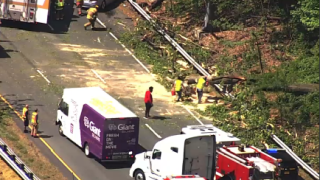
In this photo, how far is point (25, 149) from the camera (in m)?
36.4

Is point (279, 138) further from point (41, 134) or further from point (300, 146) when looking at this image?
point (41, 134)

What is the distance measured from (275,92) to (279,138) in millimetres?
4661

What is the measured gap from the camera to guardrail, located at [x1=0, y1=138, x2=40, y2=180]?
32725 mm

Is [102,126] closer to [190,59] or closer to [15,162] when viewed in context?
[15,162]

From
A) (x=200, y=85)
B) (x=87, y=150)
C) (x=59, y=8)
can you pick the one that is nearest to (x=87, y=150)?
(x=87, y=150)

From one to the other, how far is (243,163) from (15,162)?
A: 9.91 meters

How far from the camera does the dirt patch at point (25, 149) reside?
113ft

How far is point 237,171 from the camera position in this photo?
32.7 metres

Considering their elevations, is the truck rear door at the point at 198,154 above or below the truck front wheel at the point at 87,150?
above

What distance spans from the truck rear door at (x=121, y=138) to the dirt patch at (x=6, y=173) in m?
4.04

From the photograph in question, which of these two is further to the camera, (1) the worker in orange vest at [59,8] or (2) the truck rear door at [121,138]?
(1) the worker in orange vest at [59,8]

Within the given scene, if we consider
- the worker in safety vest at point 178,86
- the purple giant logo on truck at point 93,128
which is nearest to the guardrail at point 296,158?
the worker in safety vest at point 178,86

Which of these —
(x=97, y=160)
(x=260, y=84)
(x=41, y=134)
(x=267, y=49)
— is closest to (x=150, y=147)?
(x=97, y=160)

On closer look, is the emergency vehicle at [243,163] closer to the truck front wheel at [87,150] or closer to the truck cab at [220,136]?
the truck cab at [220,136]
